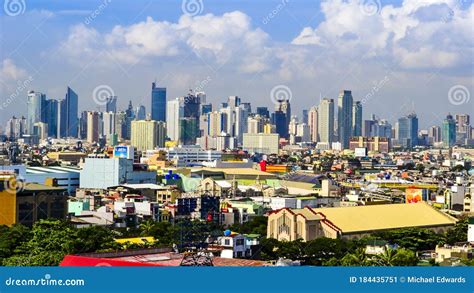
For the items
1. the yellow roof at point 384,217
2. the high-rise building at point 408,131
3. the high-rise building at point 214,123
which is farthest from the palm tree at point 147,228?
the high-rise building at point 408,131

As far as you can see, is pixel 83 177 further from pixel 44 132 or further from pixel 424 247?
pixel 44 132

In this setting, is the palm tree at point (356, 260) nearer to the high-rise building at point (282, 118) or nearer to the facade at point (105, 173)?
the facade at point (105, 173)

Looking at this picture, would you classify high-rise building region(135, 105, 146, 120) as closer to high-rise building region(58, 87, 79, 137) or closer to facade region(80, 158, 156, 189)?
high-rise building region(58, 87, 79, 137)

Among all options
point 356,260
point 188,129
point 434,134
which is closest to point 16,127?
point 188,129

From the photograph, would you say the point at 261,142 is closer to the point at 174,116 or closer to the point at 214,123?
the point at 214,123

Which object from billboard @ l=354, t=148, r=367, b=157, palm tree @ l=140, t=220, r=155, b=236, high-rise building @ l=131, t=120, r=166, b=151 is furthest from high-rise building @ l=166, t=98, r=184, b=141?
palm tree @ l=140, t=220, r=155, b=236

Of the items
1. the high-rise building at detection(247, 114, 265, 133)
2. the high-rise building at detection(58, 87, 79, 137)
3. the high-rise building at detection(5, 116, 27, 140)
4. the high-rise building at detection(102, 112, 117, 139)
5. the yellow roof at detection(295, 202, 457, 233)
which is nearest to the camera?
the yellow roof at detection(295, 202, 457, 233)
